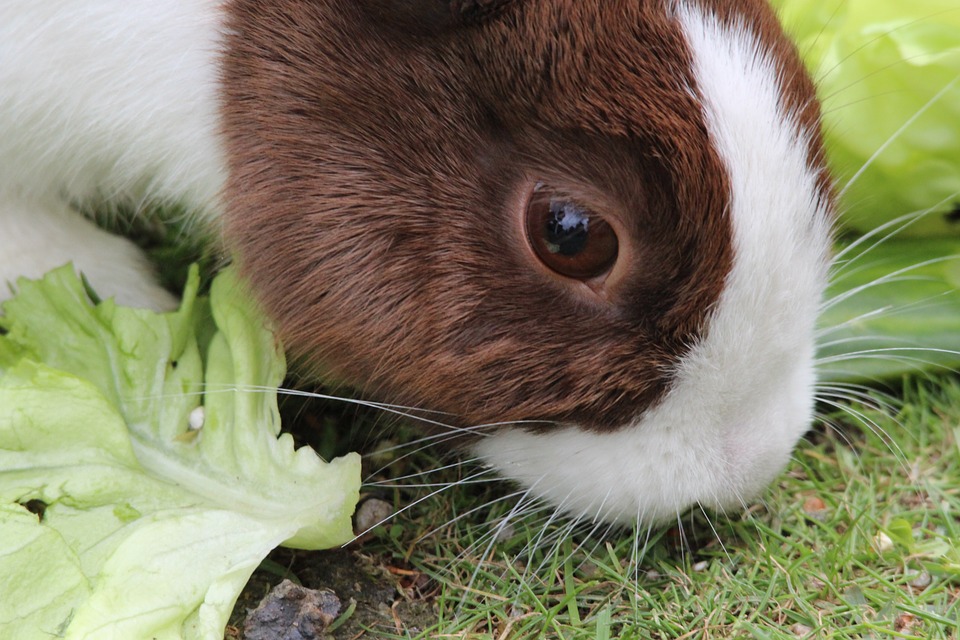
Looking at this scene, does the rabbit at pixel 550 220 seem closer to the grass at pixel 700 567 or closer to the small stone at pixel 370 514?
the grass at pixel 700 567

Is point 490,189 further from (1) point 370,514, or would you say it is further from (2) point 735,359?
(1) point 370,514

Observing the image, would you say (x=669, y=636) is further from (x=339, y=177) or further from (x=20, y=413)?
(x=20, y=413)

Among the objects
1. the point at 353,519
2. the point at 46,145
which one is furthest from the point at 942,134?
the point at 46,145

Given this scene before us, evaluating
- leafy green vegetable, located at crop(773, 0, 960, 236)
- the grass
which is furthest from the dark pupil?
leafy green vegetable, located at crop(773, 0, 960, 236)

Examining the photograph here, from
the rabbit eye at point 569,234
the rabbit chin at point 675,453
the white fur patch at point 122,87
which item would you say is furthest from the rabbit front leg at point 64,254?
the rabbit eye at point 569,234

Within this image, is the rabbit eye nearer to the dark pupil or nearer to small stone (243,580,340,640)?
the dark pupil

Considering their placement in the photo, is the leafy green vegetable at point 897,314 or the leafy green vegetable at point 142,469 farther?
the leafy green vegetable at point 897,314

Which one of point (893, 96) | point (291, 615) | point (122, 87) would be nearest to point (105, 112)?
point (122, 87)
